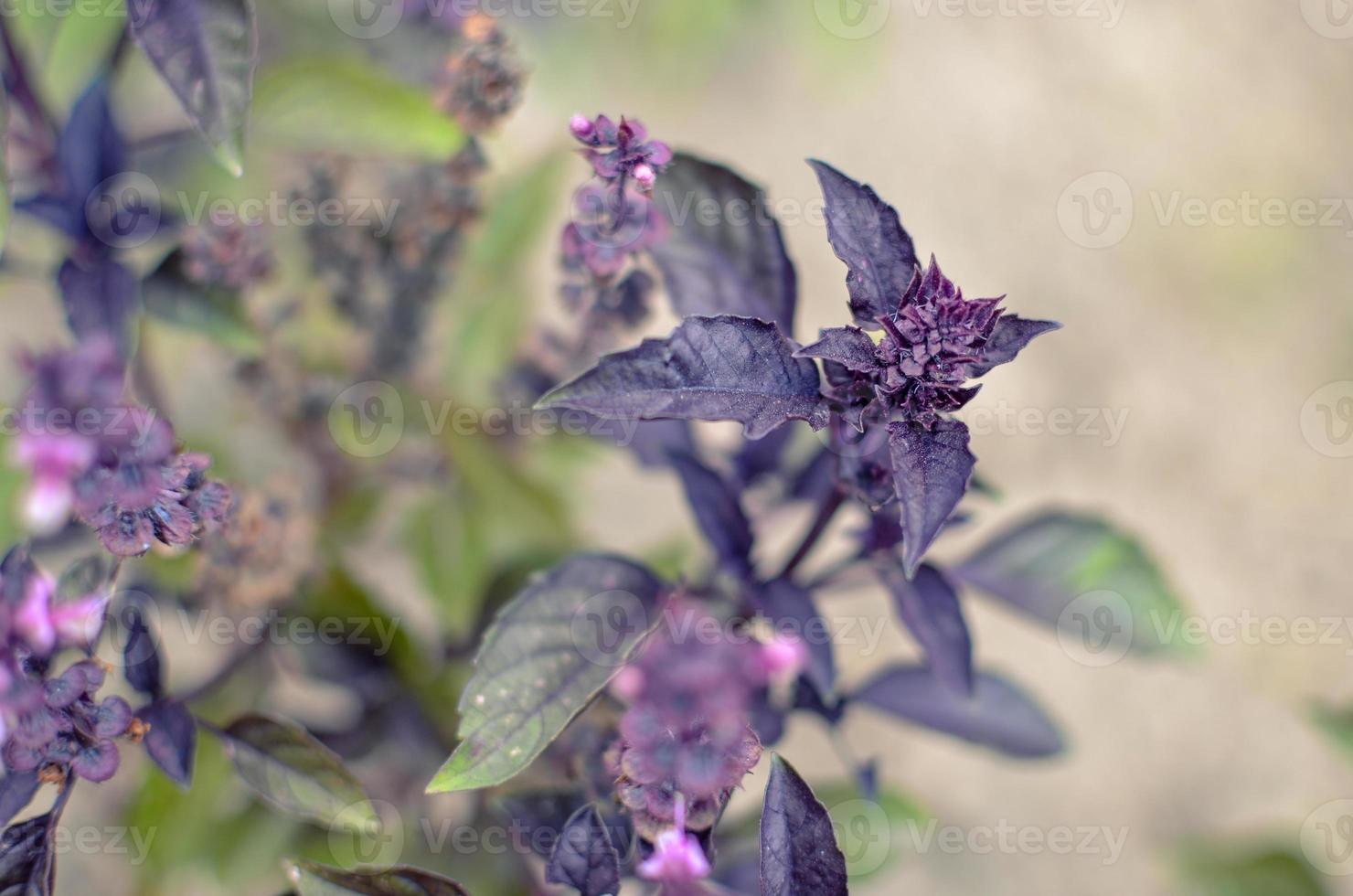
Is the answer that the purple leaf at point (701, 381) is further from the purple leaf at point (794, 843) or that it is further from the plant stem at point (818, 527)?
the purple leaf at point (794, 843)

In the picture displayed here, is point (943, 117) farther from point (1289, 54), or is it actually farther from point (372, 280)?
point (372, 280)

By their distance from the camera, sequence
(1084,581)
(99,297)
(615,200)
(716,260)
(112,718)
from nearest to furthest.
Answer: (112,718) → (615,200) → (716,260) → (99,297) → (1084,581)

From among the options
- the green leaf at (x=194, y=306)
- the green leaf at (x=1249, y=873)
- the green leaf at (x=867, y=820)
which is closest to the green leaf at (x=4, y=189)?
the green leaf at (x=194, y=306)

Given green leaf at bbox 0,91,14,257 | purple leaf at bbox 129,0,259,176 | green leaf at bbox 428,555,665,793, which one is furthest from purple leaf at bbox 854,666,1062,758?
green leaf at bbox 0,91,14,257

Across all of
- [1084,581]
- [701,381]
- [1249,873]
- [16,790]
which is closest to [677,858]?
[701,381]

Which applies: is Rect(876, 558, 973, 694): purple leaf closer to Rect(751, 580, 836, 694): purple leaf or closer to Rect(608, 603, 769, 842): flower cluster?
Rect(751, 580, 836, 694): purple leaf

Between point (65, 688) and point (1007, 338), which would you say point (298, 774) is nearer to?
point (65, 688)
